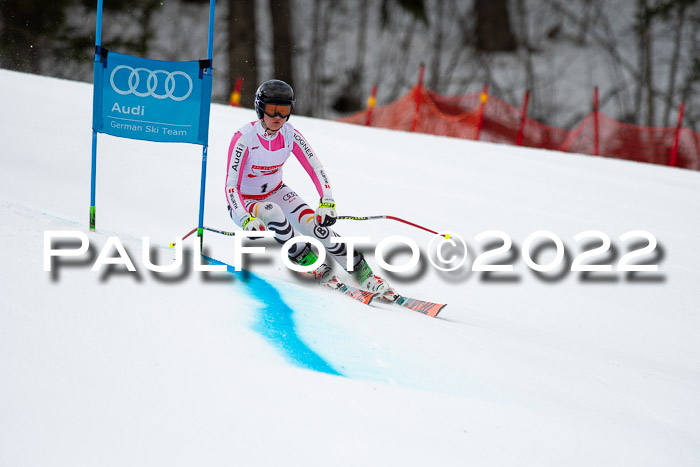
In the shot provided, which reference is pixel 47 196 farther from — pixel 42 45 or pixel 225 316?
pixel 42 45

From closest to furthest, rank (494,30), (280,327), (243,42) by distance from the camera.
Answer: (280,327) < (243,42) < (494,30)

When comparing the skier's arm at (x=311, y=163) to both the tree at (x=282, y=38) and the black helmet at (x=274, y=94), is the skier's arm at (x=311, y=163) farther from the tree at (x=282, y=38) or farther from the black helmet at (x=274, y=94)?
the tree at (x=282, y=38)

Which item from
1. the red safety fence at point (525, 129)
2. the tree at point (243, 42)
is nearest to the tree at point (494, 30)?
the tree at point (243, 42)

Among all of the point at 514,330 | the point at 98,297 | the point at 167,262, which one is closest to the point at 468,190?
the point at 514,330

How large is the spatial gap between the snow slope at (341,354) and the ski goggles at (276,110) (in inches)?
49.1

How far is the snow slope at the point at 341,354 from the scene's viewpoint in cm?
245

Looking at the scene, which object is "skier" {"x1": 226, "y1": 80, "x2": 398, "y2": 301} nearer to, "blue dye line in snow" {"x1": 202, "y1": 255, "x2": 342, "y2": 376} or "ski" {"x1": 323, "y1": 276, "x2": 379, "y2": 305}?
"ski" {"x1": 323, "y1": 276, "x2": 379, "y2": 305}

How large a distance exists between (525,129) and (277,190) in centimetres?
764

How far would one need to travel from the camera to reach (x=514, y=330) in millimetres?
4953

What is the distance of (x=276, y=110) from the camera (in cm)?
488

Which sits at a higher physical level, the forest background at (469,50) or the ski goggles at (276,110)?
the forest background at (469,50)

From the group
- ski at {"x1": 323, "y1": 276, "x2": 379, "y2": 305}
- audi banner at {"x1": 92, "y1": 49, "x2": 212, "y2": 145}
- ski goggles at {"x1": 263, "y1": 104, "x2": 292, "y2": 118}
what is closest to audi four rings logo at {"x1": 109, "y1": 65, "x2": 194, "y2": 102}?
audi banner at {"x1": 92, "y1": 49, "x2": 212, "y2": 145}

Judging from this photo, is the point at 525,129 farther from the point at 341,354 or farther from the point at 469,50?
the point at 469,50

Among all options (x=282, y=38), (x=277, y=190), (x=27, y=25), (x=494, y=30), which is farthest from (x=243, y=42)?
(x=494, y=30)
